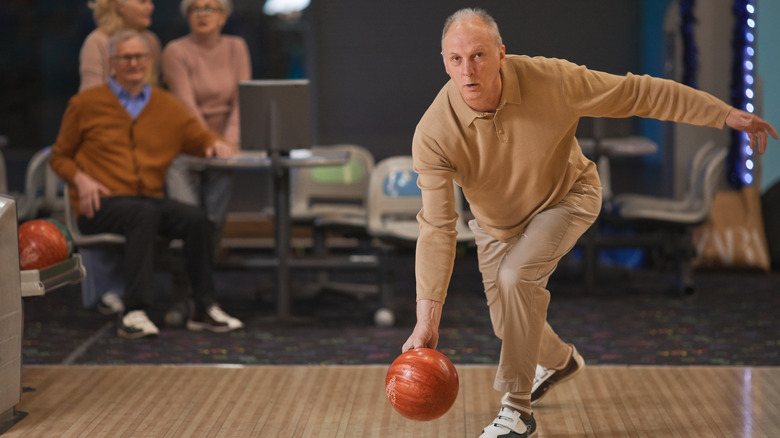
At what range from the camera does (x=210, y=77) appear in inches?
223

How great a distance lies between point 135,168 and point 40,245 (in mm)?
1445

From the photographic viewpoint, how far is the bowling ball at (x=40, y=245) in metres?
3.71

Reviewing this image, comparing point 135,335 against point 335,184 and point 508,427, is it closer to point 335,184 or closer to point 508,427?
point 335,184

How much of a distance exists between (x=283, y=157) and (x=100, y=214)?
3.17 ft

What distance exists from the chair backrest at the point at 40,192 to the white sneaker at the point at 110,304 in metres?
0.81

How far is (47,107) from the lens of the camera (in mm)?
7938

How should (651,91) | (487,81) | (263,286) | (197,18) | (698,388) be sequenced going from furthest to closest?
(263,286), (197,18), (698,388), (651,91), (487,81)

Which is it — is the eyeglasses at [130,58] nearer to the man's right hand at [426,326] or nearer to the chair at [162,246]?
the chair at [162,246]

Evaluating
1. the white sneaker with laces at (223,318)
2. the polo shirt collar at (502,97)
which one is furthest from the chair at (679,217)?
the polo shirt collar at (502,97)

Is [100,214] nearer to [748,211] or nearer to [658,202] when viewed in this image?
[658,202]

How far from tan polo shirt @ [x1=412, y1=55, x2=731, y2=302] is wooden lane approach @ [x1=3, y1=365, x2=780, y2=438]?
783 millimetres

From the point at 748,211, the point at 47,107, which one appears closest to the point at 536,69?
the point at 748,211

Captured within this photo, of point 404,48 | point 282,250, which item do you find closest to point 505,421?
point 282,250

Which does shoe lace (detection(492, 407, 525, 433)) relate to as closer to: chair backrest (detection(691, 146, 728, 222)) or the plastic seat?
the plastic seat
